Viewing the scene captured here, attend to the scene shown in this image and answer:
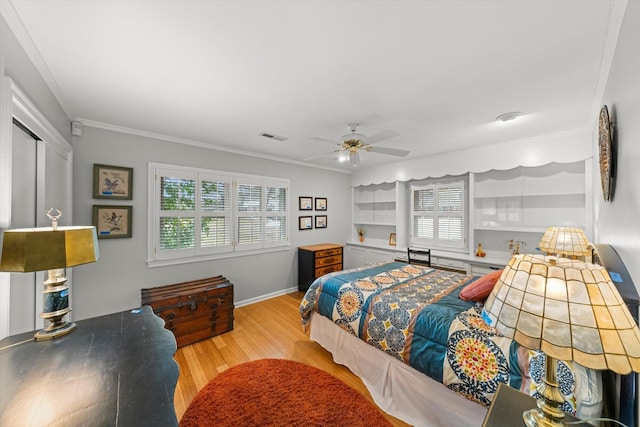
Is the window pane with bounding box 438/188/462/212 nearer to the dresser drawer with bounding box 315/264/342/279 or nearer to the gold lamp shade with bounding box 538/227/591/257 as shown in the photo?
the gold lamp shade with bounding box 538/227/591/257

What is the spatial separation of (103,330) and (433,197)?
4.73 m

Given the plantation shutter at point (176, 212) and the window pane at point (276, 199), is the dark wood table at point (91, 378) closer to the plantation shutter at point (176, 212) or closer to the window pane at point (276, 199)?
the plantation shutter at point (176, 212)

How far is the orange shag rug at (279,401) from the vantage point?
70.7 inches

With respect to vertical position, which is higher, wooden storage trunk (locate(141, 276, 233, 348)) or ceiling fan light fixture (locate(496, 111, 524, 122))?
ceiling fan light fixture (locate(496, 111, 524, 122))

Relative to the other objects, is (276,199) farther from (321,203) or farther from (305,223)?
(321,203)

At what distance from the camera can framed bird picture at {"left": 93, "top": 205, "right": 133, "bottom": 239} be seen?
110 inches

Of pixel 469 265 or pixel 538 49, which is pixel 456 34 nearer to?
pixel 538 49

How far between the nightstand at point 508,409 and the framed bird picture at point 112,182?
149 inches

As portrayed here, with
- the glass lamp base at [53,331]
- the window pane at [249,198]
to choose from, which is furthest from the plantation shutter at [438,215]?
the glass lamp base at [53,331]

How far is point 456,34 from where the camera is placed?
4.59 feet

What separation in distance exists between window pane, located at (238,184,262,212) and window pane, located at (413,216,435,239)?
3037 millimetres

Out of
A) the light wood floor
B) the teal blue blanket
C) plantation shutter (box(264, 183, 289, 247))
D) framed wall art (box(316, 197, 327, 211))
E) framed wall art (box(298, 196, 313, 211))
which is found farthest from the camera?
framed wall art (box(316, 197, 327, 211))

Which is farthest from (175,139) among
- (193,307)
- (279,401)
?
(279,401)

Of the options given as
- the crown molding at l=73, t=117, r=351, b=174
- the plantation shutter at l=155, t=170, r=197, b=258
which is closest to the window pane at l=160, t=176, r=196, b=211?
the plantation shutter at l=155, t=170, r=197, b=258
